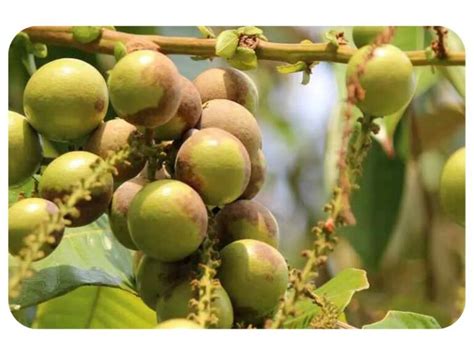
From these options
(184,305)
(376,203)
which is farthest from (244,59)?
(376,203)

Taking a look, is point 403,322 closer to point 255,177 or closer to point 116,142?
point 255,177

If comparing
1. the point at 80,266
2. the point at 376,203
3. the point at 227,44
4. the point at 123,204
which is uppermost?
the point at 227,44

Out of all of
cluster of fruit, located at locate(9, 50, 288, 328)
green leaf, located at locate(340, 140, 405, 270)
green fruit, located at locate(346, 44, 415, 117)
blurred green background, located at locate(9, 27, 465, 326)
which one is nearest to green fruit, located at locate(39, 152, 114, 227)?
cluster of fruit, located at locate(9, 50, 288, 328)

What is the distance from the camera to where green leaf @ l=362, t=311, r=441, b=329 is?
1.03 m

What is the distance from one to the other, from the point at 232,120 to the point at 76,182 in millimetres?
141

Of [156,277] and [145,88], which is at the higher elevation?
[145,88]

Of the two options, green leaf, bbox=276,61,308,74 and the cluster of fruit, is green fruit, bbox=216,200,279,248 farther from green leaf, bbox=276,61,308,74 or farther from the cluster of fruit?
green leaf, bbox=276,61,308,74

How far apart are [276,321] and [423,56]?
26 cm

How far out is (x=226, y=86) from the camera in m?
0.95

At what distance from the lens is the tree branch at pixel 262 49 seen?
917 mm

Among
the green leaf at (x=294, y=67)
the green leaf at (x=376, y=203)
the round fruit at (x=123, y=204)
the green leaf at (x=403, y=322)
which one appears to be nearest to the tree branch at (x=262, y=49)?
the green leaf at (x=294, y=67)

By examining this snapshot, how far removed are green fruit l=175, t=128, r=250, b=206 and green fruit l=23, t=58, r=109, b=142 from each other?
85 mm

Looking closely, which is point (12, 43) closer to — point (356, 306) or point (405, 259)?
point (356, 306)

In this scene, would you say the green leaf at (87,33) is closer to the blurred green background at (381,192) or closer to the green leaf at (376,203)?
the blurred green background at (381,192)
